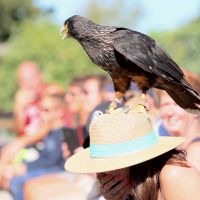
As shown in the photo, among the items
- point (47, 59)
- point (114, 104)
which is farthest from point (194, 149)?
point (47, 59)

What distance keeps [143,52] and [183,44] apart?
1412cm

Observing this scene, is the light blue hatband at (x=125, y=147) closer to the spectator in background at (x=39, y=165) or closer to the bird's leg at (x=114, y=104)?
the bird's leg at (x=114, y=104)

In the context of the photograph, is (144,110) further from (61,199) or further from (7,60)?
(7,60)

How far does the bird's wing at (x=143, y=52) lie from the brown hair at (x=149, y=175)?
715 mm

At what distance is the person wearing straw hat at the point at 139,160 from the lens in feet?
8.47

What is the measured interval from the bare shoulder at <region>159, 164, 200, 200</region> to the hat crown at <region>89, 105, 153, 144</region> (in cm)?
20

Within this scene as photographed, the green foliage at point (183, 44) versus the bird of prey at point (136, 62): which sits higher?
the green foliage at point (183, 44)

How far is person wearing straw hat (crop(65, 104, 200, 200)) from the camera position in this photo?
8.47 ft

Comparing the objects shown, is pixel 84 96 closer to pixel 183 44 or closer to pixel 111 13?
pixel 183 44

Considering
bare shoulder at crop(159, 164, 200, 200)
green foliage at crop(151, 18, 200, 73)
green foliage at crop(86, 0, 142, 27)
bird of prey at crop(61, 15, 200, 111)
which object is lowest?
bare shoulder at crop(159, 164, 200, 200)

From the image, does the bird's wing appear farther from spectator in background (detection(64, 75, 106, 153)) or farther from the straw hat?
spectator in background (detection(64, 75, 106, 153))

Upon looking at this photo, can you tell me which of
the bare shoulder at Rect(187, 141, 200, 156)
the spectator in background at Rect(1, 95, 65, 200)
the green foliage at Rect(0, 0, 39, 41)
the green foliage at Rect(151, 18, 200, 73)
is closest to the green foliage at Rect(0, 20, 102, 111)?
the green foliage at Rect(151, 18, 200, 73)

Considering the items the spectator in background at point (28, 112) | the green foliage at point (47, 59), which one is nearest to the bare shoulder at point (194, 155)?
the spectator in background at point (28, 112)

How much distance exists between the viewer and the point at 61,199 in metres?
4.32
